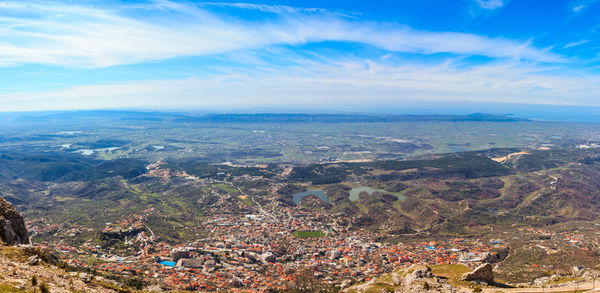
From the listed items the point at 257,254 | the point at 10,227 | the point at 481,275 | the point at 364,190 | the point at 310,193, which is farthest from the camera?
the point at 364,190

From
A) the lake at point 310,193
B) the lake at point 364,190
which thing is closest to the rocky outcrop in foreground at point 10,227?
the lake at point 310,193

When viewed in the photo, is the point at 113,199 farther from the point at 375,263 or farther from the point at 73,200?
the point at 375,263

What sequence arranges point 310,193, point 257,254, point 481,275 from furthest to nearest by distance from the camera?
1. point 310,193
2. point 257,254
3. point 481,275

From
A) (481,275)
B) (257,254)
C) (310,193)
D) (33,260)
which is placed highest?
(33,260)

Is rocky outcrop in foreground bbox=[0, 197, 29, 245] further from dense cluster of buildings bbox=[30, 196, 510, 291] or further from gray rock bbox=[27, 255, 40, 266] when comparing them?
dense cluster of buildings bbox=[30, 196, 510, 291]

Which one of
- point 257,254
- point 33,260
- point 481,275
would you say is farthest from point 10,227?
point 481,275

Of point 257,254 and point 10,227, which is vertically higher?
point 10,227

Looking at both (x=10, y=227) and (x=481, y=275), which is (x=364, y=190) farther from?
(x=10, y=227)

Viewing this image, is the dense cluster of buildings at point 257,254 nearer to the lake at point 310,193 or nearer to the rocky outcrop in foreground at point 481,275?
the rocky outcrop in foreground at point 481,275

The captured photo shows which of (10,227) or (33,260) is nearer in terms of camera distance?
(33,260)

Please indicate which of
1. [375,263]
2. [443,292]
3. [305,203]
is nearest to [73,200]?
[305,203]
